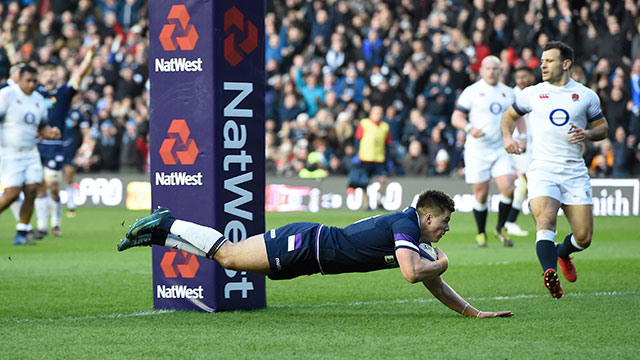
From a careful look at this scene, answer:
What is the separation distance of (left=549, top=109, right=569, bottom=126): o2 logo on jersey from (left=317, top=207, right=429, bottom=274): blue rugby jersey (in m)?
2.41

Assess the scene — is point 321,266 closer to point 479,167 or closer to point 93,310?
point 93,310

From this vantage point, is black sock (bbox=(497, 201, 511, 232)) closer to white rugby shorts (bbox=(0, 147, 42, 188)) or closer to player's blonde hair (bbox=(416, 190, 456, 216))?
white rugby shorts (bbox=(0, 147, 42, 188))

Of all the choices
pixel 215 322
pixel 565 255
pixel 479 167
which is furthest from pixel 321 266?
pixel 479 167

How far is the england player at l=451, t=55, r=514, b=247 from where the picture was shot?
1384cm

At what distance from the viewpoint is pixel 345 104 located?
24.7 m

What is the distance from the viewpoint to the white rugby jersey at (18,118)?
44.5 feet

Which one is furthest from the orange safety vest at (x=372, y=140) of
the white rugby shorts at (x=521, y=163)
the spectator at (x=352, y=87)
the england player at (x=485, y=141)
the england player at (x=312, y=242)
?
the england player at (x=312, y=242)

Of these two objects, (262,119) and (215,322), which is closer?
(215,322)

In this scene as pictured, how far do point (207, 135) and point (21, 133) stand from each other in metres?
6.85

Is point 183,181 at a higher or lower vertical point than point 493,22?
lower

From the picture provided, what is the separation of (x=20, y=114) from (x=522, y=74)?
6937 mm

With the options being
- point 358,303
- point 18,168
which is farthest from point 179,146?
point 18,168

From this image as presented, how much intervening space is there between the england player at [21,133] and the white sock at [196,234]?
22.4ft

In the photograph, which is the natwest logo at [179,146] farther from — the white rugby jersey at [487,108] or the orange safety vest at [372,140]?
the orange safety vest at [372,140]
